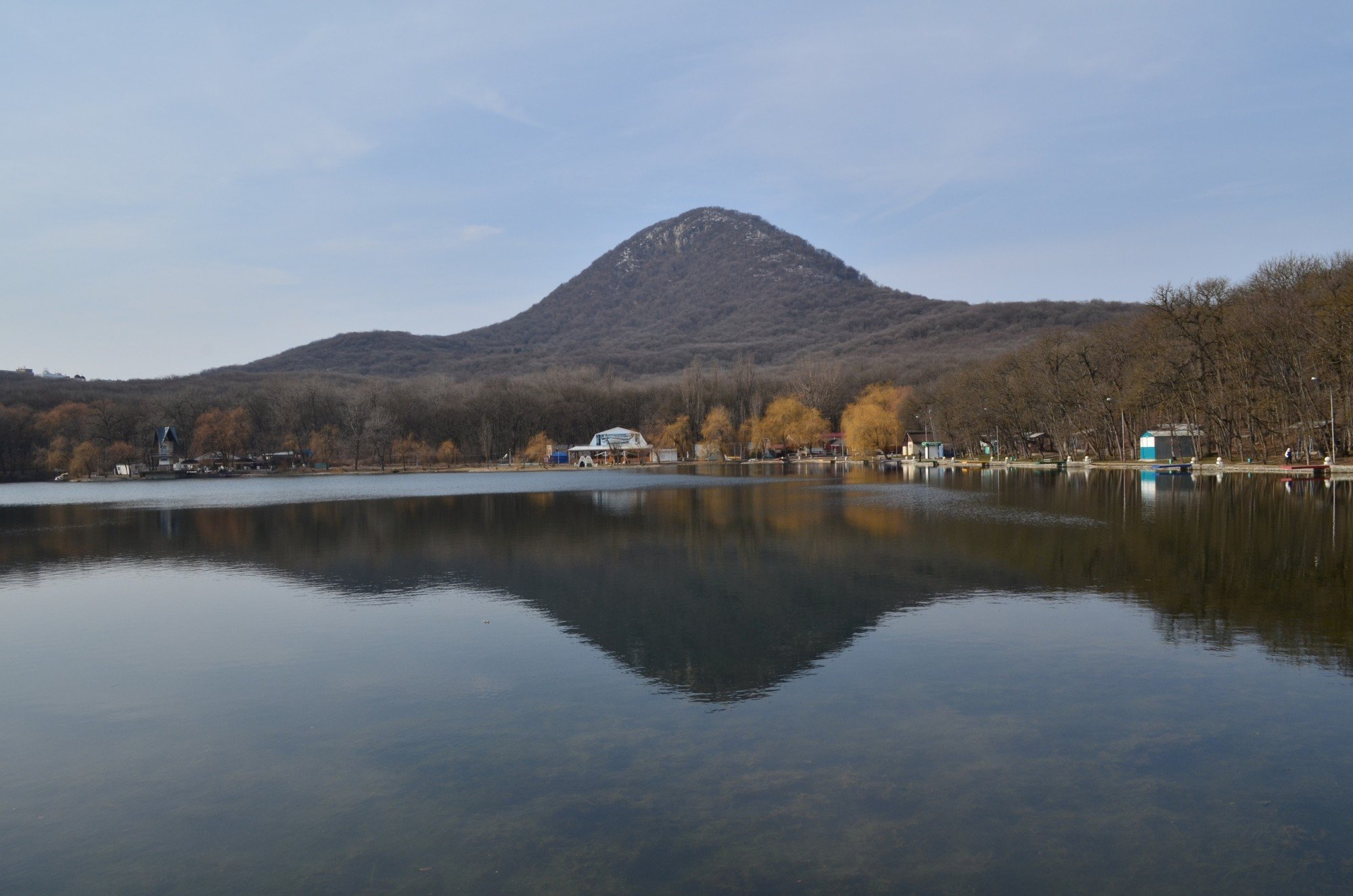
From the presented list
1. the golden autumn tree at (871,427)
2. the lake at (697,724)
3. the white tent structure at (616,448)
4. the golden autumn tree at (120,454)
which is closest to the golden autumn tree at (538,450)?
the white tent structure at (616,448)

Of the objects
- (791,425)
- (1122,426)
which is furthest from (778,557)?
(791,425)

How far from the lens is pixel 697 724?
9.29 m

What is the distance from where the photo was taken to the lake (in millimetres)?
6375

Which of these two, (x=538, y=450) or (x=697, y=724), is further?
(x=538, y=450)

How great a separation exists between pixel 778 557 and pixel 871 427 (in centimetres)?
8915

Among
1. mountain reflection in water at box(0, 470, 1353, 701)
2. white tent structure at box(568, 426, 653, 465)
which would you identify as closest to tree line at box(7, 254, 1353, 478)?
white tent structure at box(568, 426, 653, 465)

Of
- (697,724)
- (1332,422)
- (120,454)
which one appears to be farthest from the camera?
(120,454)

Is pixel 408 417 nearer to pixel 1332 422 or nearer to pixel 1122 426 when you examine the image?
pixel 1122 426

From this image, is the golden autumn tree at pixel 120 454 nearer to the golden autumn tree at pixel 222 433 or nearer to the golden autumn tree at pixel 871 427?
the golden autumn tree at pixel 222 433

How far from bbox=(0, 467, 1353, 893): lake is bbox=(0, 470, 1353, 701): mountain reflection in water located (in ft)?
0.49

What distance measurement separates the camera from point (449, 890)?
6012mm

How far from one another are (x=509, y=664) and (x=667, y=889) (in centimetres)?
654

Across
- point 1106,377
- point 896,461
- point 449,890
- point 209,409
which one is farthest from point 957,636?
point 209,409

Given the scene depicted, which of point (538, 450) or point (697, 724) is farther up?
point (538, 450)
